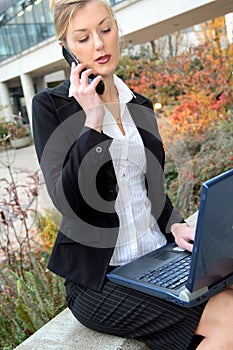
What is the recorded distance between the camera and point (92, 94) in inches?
51.1

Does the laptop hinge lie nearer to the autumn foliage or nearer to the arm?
the arm

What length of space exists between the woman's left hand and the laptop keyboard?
11cm

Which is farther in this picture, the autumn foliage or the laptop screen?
the autumn foliage

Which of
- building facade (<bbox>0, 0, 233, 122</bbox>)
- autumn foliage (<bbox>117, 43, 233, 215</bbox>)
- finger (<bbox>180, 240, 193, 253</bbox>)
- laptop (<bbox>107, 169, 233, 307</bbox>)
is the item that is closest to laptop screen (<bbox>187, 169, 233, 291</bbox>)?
laptop (<bbox>107, 169, 233, 307</bbox>)

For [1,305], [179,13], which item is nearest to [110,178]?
[1,305]

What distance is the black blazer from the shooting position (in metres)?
1.27

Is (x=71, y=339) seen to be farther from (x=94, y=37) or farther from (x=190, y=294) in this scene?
(x=94, y=37)

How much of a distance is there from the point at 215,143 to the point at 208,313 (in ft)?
12.3

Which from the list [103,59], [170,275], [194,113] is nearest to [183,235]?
[170,275]

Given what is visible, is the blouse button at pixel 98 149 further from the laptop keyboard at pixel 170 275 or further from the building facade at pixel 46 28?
the building facade at pixel 46 28

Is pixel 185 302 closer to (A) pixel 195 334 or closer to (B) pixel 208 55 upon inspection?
(A) pixel 195 334

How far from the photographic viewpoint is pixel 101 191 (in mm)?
1387

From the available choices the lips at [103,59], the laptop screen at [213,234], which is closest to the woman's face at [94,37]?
the lips at [103,59]

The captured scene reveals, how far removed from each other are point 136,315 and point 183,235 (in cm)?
35
